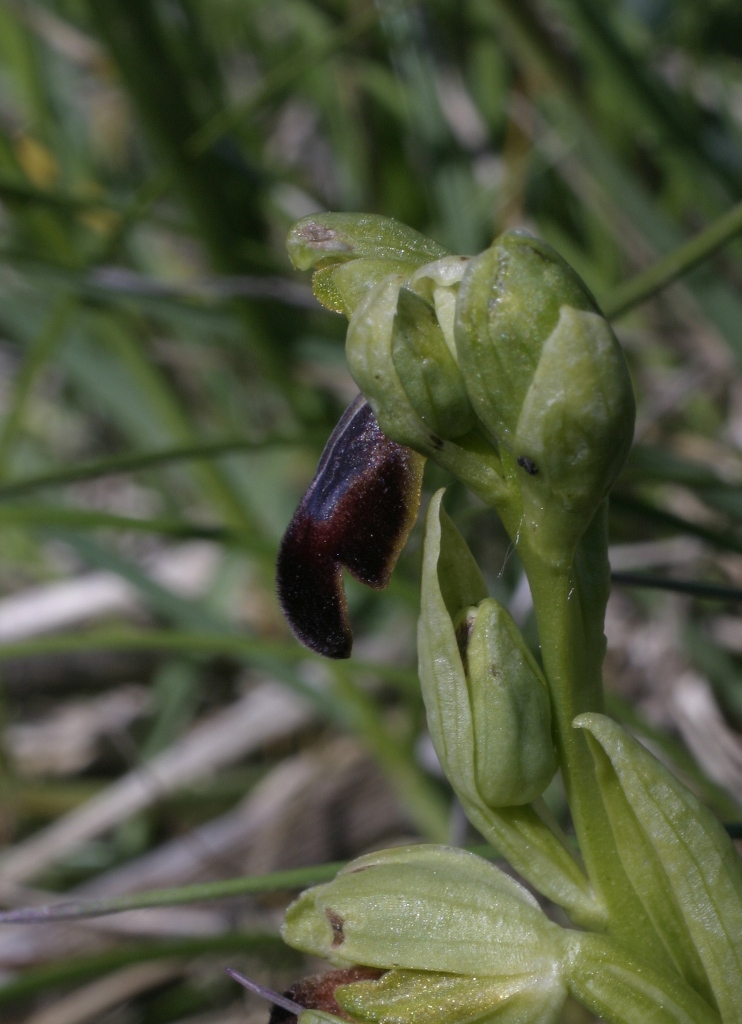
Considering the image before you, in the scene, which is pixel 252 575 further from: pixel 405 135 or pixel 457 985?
pixel 457 985

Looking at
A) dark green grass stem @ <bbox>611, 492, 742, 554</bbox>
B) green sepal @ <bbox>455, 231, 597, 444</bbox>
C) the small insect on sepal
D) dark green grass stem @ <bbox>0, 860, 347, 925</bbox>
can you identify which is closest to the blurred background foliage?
dark green grass stem @ <bbox>611, 492, 742, 554</bbox>

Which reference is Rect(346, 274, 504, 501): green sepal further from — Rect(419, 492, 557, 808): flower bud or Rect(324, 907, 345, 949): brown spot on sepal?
Rect(324, 907, 345, 949): brown spot on sepal

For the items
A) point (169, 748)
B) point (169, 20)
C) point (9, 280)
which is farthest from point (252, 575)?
point (169, 20)

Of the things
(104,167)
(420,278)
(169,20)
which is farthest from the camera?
(104,167)

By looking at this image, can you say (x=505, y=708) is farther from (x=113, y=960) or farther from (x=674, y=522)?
(x=113, y=960)

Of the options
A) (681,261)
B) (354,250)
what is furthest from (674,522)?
(354,250)

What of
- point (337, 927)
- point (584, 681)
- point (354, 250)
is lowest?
point (337, 927)
